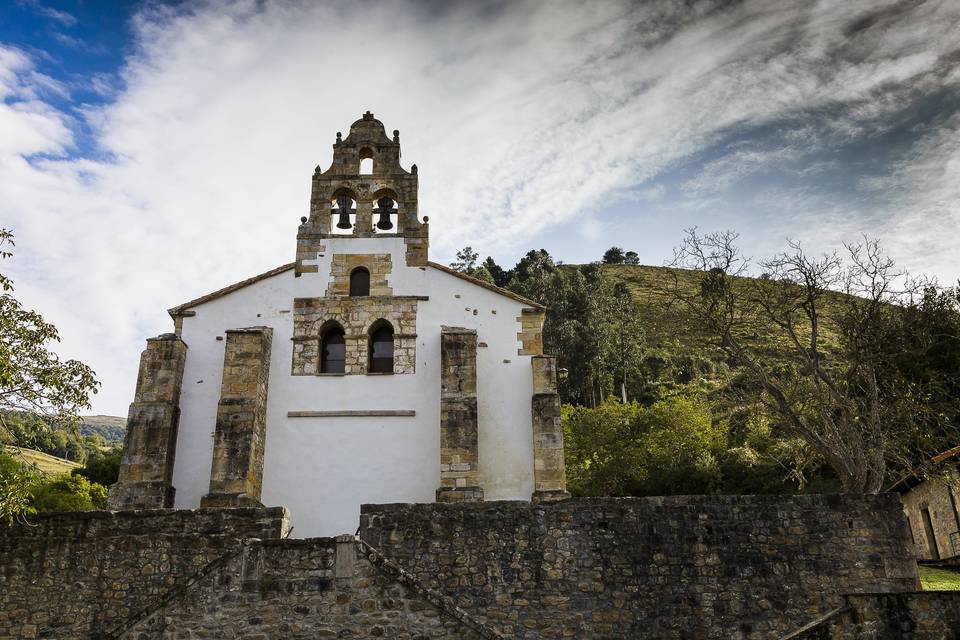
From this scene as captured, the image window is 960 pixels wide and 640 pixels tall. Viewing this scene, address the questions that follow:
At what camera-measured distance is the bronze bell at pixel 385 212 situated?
70.1 feet

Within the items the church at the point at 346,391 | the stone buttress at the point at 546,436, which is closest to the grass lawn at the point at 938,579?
the stone buttress at the point at 546,436

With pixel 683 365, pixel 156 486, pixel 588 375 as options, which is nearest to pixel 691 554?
pixel 156 486

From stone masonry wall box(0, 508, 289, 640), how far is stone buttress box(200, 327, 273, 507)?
444 cm

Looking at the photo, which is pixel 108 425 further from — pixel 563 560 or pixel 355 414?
pixel 563 560

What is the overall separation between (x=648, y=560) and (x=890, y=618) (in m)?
3.45

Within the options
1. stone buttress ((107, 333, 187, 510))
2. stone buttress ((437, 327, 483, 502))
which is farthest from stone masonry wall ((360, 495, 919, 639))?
stone buttress ((107, 333, 187, 510))

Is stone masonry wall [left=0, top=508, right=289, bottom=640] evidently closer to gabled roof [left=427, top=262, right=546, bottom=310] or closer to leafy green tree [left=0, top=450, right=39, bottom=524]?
leafy green tree [left=0, top=450, right=39, bottom=524]

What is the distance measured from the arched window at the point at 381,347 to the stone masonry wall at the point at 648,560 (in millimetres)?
7330

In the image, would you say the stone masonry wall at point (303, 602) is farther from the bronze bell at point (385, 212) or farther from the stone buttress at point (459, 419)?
the bronze bell at point (385, 212)

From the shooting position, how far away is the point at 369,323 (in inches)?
781

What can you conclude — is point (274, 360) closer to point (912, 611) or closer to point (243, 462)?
point (243, 462)

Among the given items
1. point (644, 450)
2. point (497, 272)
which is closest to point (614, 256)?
point (497, 272)

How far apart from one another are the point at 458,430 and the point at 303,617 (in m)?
9.04

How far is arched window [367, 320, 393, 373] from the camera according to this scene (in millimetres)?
19672
